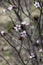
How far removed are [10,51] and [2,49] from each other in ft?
0.82

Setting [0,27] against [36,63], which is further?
[0,27]

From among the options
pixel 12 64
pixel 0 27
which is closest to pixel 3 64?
pixel 12 64

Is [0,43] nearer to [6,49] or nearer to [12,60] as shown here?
[6,49]

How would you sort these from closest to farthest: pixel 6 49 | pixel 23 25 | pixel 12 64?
pixel 23 25
pixel 12 64
pixel 6 49

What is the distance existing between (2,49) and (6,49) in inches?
3.2

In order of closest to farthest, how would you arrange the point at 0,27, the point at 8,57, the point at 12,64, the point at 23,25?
the point at 23,25 → the point at 12,64 → the point at 8,57 → the point at 0,27

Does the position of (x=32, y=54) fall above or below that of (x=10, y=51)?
above

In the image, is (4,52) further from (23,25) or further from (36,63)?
(23,25)

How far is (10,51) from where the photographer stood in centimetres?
498

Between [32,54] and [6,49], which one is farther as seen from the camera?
[6,49]

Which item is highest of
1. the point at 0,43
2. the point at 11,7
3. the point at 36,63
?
the point at 11,7

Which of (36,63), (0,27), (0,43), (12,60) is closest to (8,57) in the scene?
(12,60)

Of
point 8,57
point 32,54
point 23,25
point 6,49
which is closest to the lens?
point 23,25

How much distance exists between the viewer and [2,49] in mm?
5168
